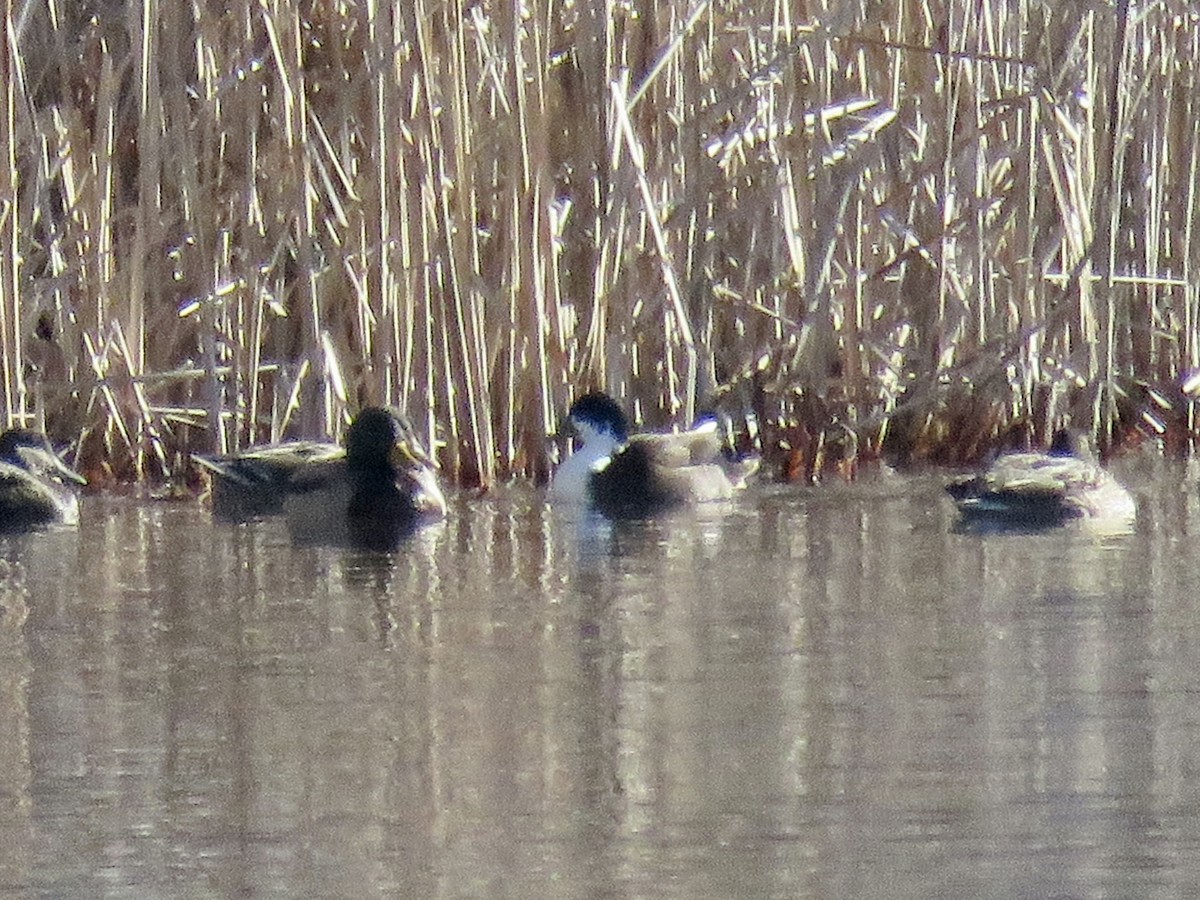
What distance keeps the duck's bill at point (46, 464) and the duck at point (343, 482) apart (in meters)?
0.43

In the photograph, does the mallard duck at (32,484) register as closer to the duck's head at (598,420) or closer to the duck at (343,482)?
the duck at (343,482)

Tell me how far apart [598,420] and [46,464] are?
172 centimetres

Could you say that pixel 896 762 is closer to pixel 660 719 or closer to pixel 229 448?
pixel 660 719

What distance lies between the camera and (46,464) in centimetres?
872

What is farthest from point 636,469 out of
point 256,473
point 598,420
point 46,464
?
point 46,464

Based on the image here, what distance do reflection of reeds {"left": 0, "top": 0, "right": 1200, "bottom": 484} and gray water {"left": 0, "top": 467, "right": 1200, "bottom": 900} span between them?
3.61 ft

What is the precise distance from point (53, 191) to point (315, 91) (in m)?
1.05

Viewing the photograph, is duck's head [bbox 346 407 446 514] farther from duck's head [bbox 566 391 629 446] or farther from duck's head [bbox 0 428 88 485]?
duck's head [bbox 0 428 88 485]

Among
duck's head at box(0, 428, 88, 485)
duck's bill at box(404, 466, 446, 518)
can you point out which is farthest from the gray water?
duck's head at box(0, 428, 88, 485)

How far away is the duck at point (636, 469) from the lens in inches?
Answer: 347

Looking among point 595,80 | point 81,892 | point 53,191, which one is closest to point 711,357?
point 595,80

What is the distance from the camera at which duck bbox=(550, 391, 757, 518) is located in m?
8.81

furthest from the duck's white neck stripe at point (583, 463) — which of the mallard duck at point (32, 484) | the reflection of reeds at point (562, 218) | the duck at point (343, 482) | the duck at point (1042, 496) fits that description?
the mallard duck at point (32, 484)

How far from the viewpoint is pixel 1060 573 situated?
7.19 meters
